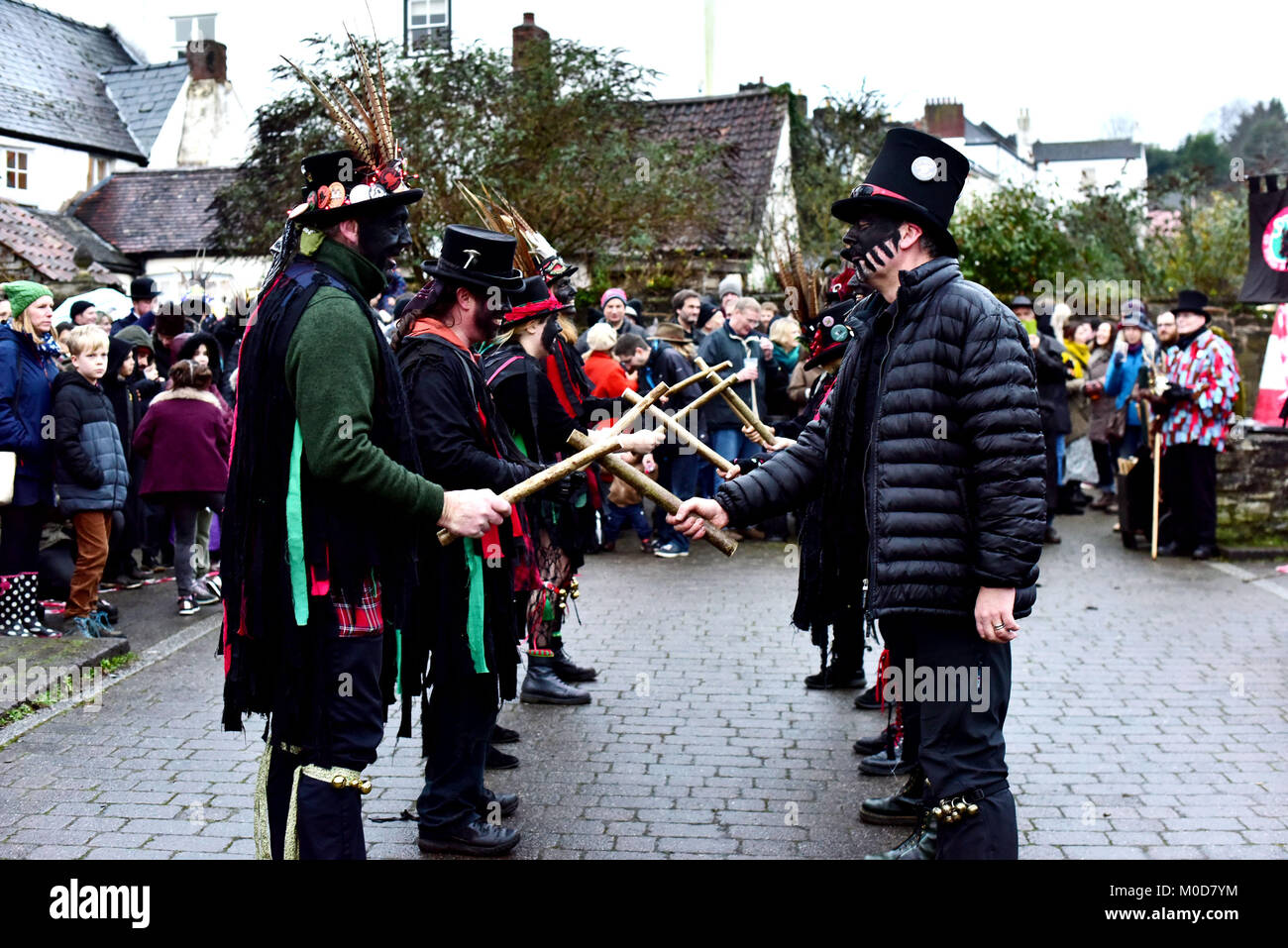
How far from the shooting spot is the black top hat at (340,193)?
3.72 meters

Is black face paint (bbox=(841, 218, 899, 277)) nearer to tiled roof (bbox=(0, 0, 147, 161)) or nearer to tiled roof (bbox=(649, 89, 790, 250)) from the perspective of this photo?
tiled roof (bbox=(649, 89, 790, 250))

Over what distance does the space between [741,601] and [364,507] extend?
602 cm

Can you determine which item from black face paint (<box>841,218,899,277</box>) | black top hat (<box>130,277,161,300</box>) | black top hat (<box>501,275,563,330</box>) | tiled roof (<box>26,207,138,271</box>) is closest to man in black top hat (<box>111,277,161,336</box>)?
black top hat (<box>130,277,161,300</box>)

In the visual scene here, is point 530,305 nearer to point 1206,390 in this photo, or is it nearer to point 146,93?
point 1206,390

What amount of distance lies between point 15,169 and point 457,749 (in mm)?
30811

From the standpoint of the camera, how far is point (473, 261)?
4.65m

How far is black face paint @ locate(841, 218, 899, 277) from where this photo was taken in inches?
161

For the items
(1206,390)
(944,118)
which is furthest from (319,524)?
(944,118)

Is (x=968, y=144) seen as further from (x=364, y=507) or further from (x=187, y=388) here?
(x=364, y=507)

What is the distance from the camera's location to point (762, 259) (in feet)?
63.0

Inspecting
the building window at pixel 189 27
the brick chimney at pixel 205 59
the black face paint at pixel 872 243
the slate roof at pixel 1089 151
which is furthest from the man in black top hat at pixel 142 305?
the slate roof at pixel 1089 151

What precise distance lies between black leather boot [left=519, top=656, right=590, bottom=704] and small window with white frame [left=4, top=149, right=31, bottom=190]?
28.6 m

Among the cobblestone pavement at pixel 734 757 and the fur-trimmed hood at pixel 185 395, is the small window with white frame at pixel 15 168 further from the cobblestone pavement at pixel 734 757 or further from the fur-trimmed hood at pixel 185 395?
the cobblestone pavement at pixel 734 757
